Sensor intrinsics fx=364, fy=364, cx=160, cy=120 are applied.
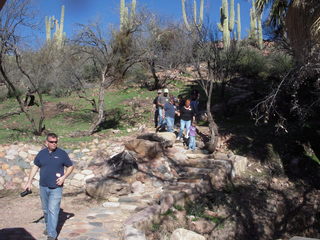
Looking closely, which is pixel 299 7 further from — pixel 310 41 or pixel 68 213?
pixel 68 213

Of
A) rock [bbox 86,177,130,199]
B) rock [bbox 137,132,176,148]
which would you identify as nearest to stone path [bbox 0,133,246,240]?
rock [bbox 86,177,130,199]

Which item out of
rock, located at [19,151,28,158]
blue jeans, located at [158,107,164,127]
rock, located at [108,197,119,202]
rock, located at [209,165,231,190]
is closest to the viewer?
rock, located at [108,197,119,202]

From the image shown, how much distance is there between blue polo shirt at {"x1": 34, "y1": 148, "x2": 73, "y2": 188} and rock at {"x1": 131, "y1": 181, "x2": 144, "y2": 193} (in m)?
3.49

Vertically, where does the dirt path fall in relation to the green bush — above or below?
below

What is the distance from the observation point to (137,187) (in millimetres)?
8562

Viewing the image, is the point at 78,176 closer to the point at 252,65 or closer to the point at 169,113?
the point at 169,113

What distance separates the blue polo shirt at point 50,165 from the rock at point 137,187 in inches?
137

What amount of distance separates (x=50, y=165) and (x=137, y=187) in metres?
3.77

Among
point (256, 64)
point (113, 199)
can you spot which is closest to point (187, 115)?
point (113, 199)

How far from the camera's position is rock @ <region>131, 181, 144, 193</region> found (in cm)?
844

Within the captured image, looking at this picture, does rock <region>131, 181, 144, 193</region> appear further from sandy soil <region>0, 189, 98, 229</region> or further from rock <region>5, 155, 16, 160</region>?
rock <region>5, 155, 16, 160</region>

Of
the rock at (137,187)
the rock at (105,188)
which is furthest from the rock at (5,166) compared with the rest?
the rock at (137,187)

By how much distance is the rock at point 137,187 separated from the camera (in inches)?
332

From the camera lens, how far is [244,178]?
32.7ft
